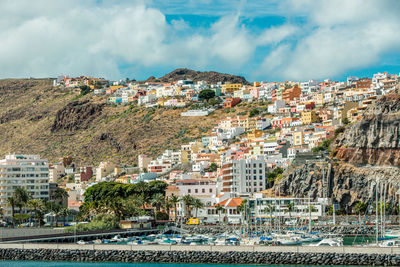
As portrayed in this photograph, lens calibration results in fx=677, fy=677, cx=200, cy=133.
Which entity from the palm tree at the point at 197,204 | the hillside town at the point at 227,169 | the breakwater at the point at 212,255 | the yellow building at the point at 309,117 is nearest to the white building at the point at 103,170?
the hillside town at the point at 227,169

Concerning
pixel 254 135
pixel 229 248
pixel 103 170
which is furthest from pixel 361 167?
pixel 103 170

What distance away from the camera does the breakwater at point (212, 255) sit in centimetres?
6316

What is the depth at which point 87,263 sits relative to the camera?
71.5 meters

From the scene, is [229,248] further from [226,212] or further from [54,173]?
[54,173]

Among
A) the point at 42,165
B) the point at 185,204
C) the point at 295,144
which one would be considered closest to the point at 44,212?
the point at 42,165

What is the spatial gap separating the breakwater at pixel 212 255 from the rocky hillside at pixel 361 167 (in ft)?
180

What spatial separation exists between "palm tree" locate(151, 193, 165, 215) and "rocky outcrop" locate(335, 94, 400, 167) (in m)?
34.3

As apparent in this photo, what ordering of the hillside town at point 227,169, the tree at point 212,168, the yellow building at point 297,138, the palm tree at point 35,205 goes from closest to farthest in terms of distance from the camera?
the palm tree at point 35,205 < the hillside town at point 227,169 < the tree at point 212,168 < the yellow building at point 297,138

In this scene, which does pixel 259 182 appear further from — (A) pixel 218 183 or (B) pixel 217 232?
(B) pixel 217 232

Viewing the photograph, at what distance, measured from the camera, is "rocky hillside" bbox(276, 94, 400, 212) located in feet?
393

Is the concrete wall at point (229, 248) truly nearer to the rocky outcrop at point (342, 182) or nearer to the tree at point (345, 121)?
the rocky outcrop at point (342, 182)

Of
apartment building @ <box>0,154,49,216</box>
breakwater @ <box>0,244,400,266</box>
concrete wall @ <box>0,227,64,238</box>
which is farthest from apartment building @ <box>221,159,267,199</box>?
breakwater @ <box>0,244,400,266</box>

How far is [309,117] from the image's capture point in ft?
623

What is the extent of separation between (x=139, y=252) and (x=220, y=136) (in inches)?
4854
